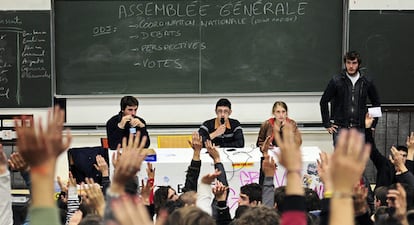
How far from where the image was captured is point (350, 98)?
5816mm

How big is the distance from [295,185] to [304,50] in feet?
17.9

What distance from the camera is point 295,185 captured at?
1.67m

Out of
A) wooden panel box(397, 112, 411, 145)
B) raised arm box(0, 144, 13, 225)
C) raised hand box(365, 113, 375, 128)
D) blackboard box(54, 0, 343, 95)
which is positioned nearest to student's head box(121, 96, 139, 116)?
blackboard box(54, 0, 343, 95)

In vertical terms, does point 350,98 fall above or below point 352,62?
below

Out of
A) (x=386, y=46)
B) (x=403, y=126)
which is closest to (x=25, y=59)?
(x=386, y=46)

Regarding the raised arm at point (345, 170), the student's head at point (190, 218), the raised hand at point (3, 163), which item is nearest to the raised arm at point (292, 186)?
the raised arm at point (345, 170)

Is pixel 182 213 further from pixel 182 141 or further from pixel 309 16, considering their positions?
pixel 309 16

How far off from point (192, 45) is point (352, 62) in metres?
1.93

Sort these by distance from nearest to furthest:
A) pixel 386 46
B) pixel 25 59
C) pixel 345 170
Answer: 1. pixel 345 170
2. pixel 25 59
3. pixel 386 46

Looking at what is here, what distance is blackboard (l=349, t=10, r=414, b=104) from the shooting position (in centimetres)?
690

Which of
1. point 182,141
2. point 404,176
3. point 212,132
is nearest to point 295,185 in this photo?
point 404,176

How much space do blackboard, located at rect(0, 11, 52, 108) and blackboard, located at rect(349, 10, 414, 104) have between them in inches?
130

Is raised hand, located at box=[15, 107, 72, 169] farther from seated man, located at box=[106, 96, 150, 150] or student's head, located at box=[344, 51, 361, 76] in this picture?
student's head, located at box=[344, 51, 361, 76]

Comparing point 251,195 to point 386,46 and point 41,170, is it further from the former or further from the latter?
point 386,46
